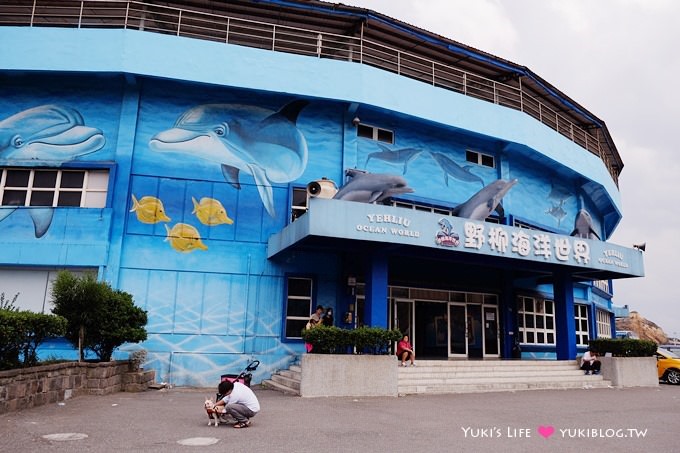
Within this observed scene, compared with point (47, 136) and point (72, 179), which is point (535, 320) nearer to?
point (72, 179)

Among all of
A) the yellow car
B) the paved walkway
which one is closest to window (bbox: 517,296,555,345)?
the yellow car

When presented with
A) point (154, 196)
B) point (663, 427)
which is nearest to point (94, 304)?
point (154, 196)

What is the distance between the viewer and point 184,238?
56.4 ft

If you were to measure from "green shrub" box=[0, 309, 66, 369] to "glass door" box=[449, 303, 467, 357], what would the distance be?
13.9 metres

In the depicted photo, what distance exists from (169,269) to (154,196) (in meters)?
2.32

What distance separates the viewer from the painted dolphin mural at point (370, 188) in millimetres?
15570

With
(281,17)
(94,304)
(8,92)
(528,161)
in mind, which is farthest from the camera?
(528,161)

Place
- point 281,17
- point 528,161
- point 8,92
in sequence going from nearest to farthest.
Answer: point 8,92, point 281,17, point 528,161

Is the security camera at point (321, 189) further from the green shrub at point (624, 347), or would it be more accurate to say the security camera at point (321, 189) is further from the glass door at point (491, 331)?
the green shrub at point (624, 347)

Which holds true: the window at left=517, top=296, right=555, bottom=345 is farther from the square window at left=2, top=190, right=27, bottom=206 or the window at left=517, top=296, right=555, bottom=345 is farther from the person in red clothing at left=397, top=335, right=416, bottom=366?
the square window at left=2, top=190, right=27, bottom=206

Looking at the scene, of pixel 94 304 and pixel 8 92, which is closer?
pixel 94 304

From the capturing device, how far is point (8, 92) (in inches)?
701

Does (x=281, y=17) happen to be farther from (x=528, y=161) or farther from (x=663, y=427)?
(x=663, y=427)

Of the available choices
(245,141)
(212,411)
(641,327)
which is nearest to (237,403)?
(212,411)
